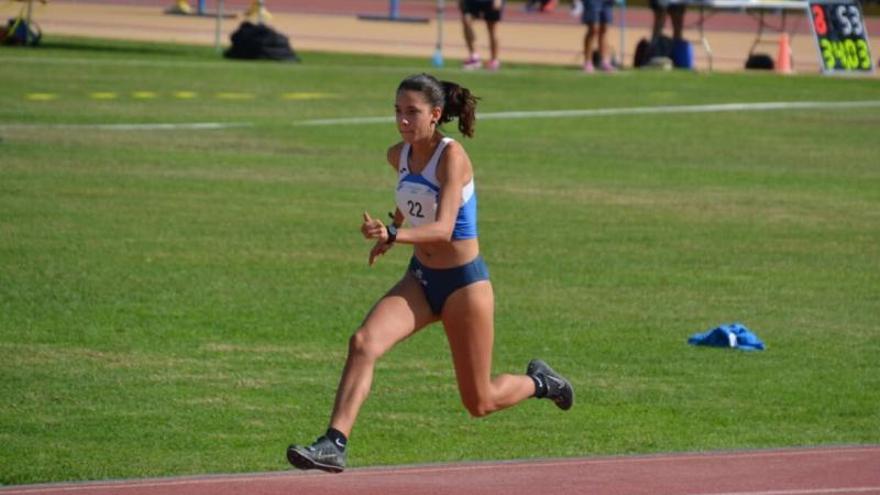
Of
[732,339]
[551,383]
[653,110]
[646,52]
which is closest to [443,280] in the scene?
[551,383]

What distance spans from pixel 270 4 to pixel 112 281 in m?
47.5

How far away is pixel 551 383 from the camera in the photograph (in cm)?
1062

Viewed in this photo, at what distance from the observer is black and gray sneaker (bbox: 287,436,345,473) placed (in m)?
8.87

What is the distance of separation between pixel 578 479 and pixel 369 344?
5.34 ft

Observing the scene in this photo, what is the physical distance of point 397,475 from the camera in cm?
1030

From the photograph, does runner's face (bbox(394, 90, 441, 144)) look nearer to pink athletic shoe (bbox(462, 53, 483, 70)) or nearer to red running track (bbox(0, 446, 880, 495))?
red running track (bbox(0, 446, 880, 495))

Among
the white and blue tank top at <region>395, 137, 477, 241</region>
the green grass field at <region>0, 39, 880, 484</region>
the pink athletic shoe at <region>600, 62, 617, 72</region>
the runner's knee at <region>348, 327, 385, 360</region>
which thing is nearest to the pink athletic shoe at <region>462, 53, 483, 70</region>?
the pink athletic shoe at <region>600, 62, 617, 72</region>

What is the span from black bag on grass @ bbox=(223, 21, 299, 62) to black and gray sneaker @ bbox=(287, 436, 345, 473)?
28347 mm

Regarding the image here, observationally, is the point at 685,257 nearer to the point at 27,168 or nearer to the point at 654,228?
the point at 654,228

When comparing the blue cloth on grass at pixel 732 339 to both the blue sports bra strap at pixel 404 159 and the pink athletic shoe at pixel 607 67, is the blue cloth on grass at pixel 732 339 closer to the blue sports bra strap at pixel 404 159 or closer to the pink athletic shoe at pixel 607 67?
the blue sports bra strap at pixel 404 159

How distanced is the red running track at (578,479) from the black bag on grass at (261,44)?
88.1ft

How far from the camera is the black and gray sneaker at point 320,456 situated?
29.1 ft

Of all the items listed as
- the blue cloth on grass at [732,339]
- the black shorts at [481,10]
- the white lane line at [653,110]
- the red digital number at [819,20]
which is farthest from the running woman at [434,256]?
the red digital number at [819,20]

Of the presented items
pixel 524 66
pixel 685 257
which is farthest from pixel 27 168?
pixel 524 66
